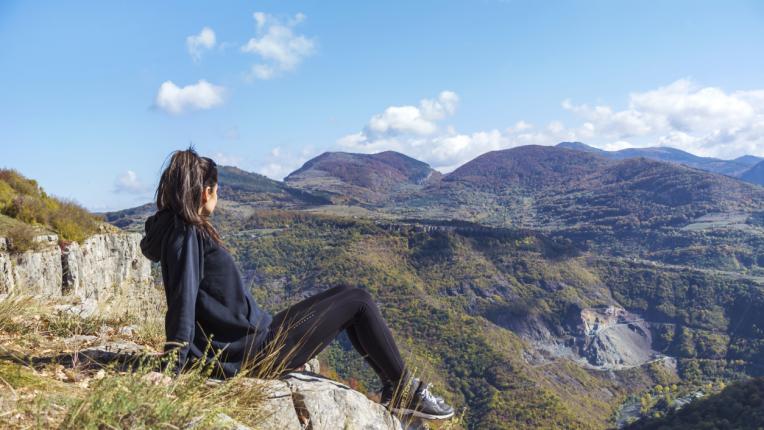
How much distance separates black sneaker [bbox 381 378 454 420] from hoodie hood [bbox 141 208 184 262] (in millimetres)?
1623

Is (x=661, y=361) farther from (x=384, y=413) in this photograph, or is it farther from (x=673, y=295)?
(x=384, y=413)

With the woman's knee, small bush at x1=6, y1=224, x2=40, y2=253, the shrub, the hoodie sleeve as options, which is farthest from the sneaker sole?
the shrub

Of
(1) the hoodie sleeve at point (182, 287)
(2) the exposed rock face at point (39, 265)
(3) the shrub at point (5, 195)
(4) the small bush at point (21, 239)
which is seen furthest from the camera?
(3) the shrub at point (5, 195)

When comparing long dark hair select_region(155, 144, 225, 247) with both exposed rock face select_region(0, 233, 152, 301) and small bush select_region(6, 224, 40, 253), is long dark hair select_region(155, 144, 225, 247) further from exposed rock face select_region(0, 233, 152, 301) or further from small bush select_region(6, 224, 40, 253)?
small bush select_region(6, 224, 40, 253)

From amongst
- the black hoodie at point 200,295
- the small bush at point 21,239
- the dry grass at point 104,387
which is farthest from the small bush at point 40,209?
the black hoodie at point 200,295

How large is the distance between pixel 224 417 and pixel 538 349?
96.3 m

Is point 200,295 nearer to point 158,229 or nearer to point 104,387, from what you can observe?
point 158,229

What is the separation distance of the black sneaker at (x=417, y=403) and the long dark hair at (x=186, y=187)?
146 centimetres

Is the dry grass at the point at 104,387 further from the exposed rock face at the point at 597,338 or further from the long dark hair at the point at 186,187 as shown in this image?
the exposed rock face at the point at 597,338

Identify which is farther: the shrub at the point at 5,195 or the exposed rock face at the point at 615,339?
the exposed rock face at the point at 615,339

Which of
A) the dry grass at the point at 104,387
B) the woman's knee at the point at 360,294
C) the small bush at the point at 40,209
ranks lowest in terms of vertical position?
→ the dry grass at the point at 104,387

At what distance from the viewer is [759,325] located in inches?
3676

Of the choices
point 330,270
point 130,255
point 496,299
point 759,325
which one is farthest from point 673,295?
point 130,255

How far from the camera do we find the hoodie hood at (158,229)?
2.71 metres
